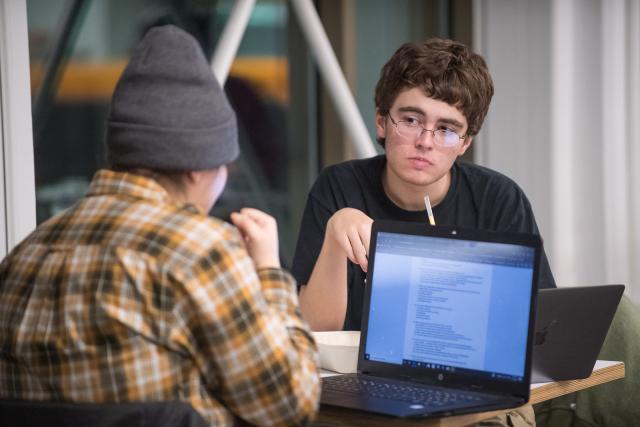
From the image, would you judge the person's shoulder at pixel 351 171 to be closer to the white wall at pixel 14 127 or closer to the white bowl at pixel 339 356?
the white bowl at pixel 339 356

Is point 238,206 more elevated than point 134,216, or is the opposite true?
point 134,216

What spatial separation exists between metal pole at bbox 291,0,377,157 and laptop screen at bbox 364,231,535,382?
1823 mm

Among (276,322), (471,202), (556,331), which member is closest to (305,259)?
(471,202)

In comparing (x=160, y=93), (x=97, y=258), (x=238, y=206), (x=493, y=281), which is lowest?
(x=238, y=206)

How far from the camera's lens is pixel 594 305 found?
6.47 ft

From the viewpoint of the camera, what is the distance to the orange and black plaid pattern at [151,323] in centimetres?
144

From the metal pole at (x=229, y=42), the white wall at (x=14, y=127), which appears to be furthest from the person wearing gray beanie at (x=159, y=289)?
the metal pole at (x=229, y=42)

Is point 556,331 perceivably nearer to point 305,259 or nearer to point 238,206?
point 305,259

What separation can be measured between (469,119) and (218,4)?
7.30ft

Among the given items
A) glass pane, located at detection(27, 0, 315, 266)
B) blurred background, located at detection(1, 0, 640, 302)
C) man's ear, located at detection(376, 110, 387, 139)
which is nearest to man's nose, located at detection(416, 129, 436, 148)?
man's ear, located at detection(376, 110, 387, 139)

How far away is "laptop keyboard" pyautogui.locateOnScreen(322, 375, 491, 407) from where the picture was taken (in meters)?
1.74

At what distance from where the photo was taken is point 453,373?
1.85 m

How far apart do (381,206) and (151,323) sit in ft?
3.98

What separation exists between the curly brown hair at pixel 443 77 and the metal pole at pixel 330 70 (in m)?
1.14
